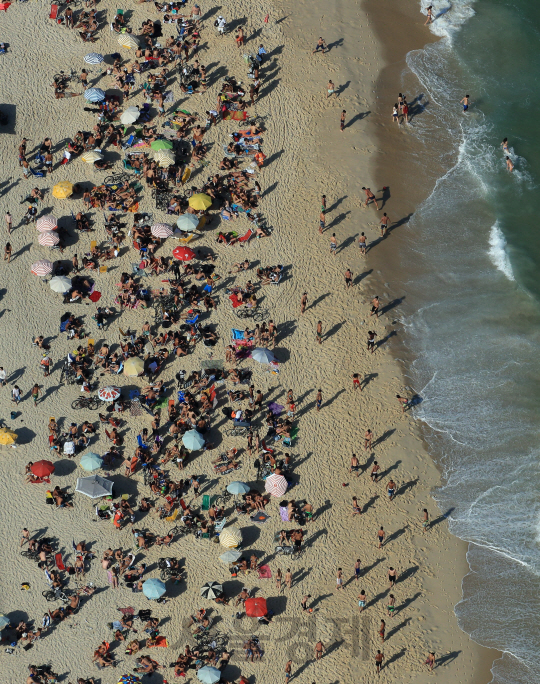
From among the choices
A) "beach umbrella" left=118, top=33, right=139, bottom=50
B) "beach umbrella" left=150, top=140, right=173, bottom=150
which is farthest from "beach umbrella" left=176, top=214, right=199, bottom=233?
"beach umbrella" left=118, top=33, right=139, bottom=50

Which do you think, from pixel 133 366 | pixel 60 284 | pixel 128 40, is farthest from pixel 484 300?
pixel 128 40

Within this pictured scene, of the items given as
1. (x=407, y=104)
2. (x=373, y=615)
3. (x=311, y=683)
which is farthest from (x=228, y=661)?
(x=407, y=104)

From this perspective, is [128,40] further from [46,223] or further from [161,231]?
[161,231]

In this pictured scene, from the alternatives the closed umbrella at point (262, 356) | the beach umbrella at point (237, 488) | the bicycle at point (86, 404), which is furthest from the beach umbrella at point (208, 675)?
the closed umbrella at point (262, 356)

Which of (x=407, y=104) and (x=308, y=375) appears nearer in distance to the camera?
(x=308, y=375)

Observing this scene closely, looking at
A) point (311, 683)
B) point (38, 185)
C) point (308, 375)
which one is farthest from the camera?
point (38, 185)

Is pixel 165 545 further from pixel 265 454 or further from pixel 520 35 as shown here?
pixel 520 35

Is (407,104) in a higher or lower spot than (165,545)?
higher

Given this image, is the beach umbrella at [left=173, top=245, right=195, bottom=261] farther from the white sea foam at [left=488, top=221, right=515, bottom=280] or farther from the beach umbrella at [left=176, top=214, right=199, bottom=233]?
the white sea foam at [left=488, top=221, right=515, bottom=280]

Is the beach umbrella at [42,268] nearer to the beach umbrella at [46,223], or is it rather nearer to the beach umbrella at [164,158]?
the beach umbrella at [46,223]
